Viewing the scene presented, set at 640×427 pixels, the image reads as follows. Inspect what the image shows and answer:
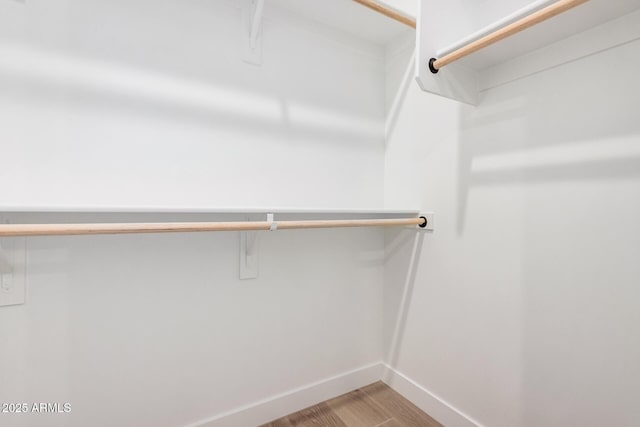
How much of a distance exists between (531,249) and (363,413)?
1092 millimetres

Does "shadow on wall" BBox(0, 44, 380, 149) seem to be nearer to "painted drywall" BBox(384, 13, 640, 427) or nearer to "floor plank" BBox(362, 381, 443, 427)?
"painted drywall" BBox(384, 13, 640, 427)

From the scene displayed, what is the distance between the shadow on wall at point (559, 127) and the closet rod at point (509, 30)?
0.31m

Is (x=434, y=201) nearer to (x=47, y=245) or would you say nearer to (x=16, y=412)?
(x=47, y=245)

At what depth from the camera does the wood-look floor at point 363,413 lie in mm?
1388

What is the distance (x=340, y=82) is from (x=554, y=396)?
163 centimetres

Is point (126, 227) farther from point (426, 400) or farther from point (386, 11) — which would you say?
point (426, 400)

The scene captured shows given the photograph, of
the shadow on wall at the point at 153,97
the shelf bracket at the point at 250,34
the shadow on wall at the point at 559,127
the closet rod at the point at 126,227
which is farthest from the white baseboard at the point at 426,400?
the shelf bracket at the point at 250,34

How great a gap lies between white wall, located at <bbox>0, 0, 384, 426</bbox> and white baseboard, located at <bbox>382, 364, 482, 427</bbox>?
0.20 metres

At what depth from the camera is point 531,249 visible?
1.09 meters

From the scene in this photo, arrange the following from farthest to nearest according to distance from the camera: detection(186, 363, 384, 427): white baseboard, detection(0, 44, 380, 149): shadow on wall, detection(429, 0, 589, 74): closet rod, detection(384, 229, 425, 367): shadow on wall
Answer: detection(384, 229, 425, 367): shadow on wall → detection(186, 363, 384, 427): white baseboard → detection(0, 44, 380, 149): shadow on wall → detection(429, 0, 589, 74): closet rod

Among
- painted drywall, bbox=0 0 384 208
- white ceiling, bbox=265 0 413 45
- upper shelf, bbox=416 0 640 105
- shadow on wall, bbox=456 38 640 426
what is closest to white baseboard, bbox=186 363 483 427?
shadow on wall, bbox=456 38 640 426

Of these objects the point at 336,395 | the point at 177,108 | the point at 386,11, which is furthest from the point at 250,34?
the point at 336,395

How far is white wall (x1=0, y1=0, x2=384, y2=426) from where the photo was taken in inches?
39.2

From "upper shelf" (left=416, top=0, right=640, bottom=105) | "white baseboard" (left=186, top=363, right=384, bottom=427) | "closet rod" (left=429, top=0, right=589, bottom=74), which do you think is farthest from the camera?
"white baseboard" (left=186, top=363, right=384, bottom=427)
